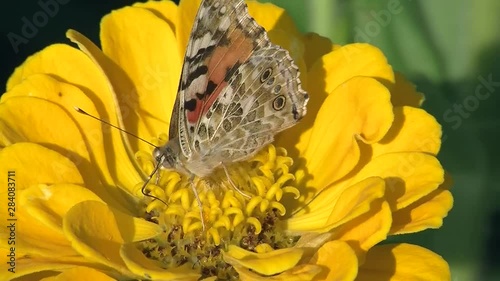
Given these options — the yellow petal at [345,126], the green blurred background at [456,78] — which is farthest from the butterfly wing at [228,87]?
the green blurred background at [456,78]

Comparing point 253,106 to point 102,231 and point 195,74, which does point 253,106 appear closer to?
point 195,74

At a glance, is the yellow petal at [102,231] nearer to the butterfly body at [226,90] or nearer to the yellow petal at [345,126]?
the butterfly body at [226,90]

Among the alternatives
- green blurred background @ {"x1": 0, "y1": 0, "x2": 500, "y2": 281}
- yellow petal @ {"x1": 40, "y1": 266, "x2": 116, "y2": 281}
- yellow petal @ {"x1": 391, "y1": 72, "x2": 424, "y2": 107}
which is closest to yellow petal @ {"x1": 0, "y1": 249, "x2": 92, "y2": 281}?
yellow petal @ {"x1": 40, "y1": 266, "x2": 116, "y2": 281}

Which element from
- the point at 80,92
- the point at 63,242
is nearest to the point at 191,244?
the point at 63,242

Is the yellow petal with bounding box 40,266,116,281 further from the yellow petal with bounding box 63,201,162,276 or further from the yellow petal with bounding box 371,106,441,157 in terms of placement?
the yellow petal with bounding box 371,106,441,157

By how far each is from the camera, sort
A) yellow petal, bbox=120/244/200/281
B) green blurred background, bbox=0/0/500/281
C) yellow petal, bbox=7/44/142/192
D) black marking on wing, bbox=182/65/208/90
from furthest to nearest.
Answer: green blurred background, bbox=0/0/500/281 → yellow petal, bbox=7/44/142/192 → black marking on wing, bbox=182/65/208/90 → yellow petal, bbox=120/244/200/281

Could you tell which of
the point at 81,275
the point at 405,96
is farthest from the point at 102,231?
the point at 405,96
